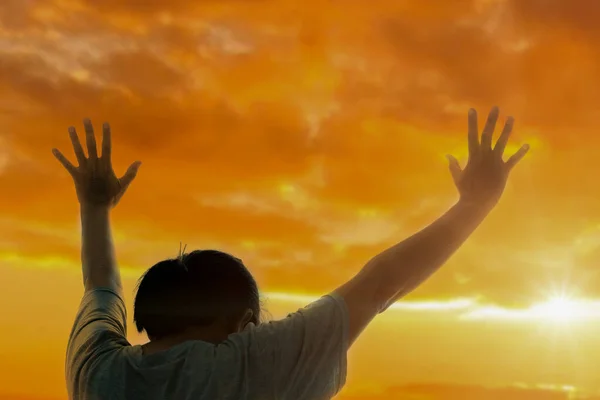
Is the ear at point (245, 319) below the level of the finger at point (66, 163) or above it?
below

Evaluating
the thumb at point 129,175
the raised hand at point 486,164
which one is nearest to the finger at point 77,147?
the thumb at point 129,175

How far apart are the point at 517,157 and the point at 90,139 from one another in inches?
71.6

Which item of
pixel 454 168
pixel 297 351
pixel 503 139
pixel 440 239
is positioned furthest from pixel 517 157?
pixel 297 351

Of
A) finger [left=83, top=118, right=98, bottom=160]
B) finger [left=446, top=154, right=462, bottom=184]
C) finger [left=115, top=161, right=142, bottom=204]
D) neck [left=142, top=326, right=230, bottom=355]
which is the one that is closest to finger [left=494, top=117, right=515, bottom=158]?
finger [left=446, top=154, right=462, bottom=184]

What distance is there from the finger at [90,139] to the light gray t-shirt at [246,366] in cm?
126

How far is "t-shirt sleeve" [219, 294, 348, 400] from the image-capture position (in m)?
2.09

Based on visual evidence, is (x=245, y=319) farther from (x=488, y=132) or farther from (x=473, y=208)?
(x=488, y=132)

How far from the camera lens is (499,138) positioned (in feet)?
9.00

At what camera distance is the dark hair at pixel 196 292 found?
2164 millimetres

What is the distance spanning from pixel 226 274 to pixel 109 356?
0.44 m

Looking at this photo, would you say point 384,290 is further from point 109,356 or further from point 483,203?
point 109,356

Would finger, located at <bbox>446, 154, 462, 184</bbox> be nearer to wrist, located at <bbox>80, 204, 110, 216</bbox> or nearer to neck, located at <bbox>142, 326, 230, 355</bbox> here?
neck, located at <bbox>142, 326, 230, 355</bbox>

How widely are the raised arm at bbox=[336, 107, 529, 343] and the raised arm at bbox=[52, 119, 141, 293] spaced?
1.02 m

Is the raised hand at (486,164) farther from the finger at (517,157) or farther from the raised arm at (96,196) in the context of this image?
the raised arm at (96,196)
